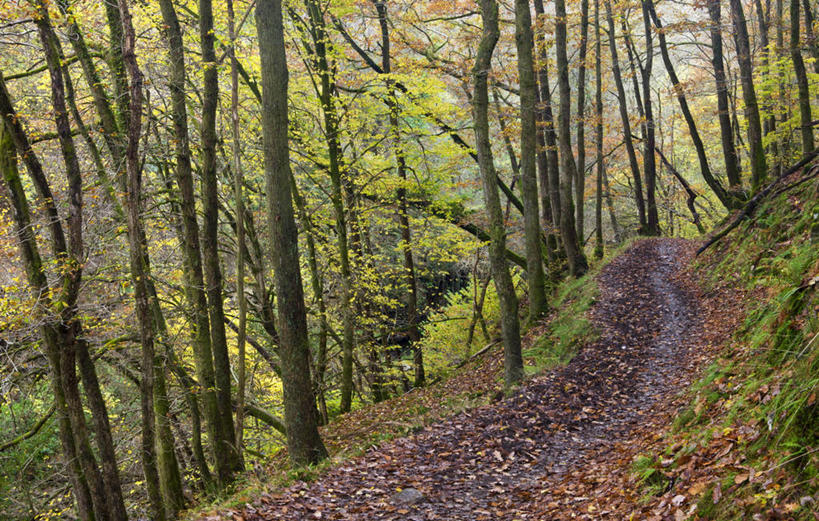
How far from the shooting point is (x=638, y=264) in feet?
52.6

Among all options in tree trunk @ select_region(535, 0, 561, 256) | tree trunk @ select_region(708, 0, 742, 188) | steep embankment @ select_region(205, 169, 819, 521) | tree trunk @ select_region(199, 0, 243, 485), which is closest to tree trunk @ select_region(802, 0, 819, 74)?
tree trunk @ select_region(708, 0, 742, 188)

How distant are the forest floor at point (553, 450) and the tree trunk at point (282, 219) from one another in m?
1.17

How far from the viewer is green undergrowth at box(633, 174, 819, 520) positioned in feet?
9.85

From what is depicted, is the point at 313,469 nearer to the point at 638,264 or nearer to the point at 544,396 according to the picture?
the point at 544,396

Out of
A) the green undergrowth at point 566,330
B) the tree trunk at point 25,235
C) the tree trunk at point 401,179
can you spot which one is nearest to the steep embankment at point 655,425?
the green undergrowth at point 566,330

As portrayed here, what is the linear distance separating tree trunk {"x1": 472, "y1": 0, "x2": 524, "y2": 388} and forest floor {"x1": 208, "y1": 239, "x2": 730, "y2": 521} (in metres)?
0.72

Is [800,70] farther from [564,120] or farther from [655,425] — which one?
[655,425]

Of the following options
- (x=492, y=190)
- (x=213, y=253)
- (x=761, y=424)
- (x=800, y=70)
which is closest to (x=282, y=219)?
(x=213, y=253)

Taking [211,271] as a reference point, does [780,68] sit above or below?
above

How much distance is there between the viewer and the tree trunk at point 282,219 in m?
6.94

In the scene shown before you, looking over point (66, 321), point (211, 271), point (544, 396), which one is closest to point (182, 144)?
point (211, 271)

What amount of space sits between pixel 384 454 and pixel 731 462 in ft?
15.6

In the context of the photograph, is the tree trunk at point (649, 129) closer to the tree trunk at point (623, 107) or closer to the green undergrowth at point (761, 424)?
the tree trunk at point (623, 107)

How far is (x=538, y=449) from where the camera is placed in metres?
7.20
